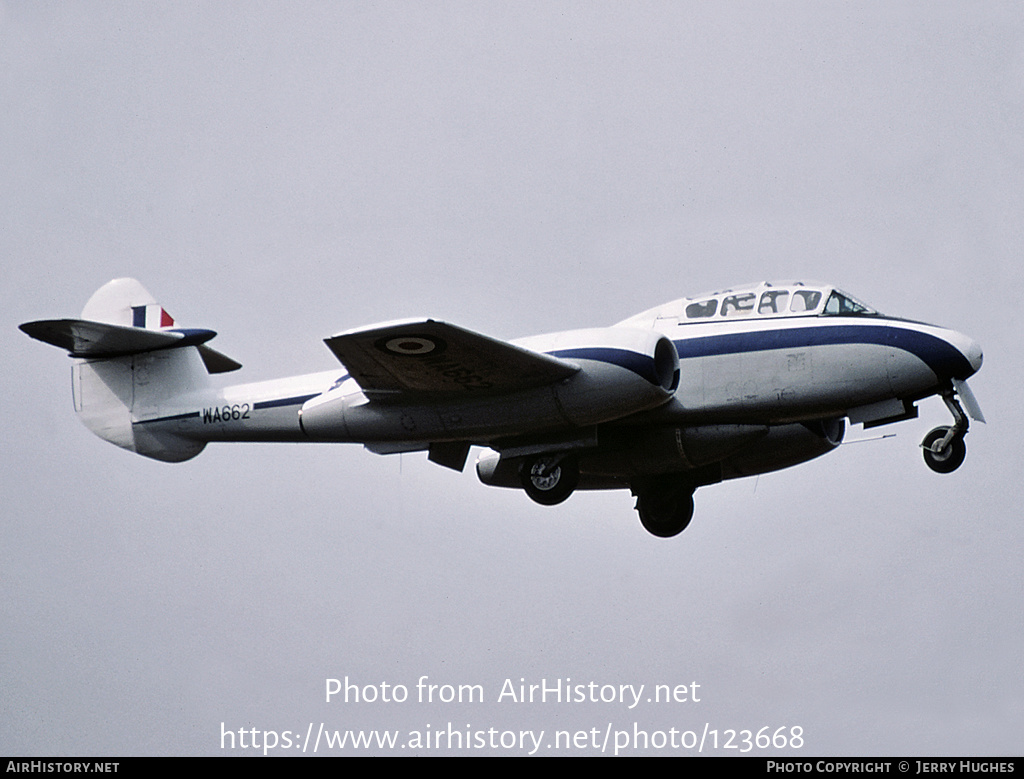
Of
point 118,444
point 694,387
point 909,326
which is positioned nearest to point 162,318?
point 118,444

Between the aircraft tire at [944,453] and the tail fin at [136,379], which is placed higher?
the tail fin at [136,379]

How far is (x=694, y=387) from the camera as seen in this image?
19484mm

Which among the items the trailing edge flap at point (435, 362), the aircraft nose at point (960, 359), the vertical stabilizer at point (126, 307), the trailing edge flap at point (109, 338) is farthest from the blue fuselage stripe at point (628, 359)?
the vertical stabilizer at point (126, 307)

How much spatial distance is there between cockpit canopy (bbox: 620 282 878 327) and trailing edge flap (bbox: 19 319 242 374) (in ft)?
22.4

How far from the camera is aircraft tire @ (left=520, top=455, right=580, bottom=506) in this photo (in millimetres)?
20312

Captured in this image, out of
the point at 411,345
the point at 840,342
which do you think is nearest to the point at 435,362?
the point at 411,345

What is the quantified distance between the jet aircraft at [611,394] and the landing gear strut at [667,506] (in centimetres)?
3

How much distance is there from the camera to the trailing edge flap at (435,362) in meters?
18.0

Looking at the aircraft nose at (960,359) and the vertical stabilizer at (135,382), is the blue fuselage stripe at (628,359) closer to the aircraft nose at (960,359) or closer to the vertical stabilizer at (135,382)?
the aircraft nose at (960,359)

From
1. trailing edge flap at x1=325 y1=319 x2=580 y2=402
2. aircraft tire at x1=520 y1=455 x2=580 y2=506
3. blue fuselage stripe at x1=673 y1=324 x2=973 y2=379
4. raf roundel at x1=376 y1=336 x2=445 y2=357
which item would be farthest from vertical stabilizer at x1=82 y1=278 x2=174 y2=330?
blue fuselage stripe at x1=673 y1=324 x2=973 y2=379

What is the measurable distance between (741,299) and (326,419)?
5.80 m

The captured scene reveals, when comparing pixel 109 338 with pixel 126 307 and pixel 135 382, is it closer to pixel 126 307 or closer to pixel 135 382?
pixel 135 382

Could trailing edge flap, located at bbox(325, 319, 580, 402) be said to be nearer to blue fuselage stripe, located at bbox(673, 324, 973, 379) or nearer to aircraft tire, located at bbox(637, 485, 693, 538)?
blue fuselage stripe, located at bbox(673, 324, 973, 379)

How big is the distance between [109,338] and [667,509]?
8659mm
